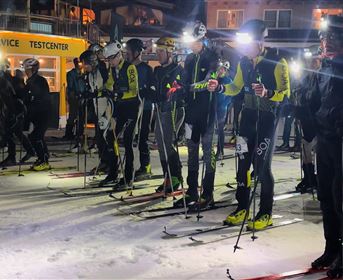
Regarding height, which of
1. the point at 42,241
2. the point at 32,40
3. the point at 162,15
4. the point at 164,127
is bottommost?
the point at 42,241

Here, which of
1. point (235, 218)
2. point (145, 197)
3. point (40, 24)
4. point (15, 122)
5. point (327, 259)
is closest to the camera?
point (327, 259)

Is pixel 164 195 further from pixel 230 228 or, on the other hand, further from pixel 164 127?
pixel 230 228

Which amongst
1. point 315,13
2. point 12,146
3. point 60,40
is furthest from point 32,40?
point 315,13

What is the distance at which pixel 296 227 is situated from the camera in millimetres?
5383

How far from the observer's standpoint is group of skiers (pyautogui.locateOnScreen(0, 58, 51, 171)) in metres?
8.91

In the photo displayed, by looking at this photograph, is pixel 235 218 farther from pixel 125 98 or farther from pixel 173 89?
pixel 125 98

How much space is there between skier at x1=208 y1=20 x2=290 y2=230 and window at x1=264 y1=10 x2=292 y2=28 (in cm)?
2850

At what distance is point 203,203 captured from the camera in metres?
6.05

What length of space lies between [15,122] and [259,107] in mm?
5555

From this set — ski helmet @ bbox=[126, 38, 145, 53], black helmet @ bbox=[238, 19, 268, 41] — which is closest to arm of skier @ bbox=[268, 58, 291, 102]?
→ black helmet @ bbox=[238, 19, 268, 41]

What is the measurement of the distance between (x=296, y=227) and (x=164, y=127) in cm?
239

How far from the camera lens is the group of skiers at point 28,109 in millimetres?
8906

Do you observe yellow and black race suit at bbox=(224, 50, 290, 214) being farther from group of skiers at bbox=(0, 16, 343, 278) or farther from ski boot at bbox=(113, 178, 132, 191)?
ski boot at bbox=(113, 178, 132, 191)

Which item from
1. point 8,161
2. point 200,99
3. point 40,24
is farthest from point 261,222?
point 40,24
